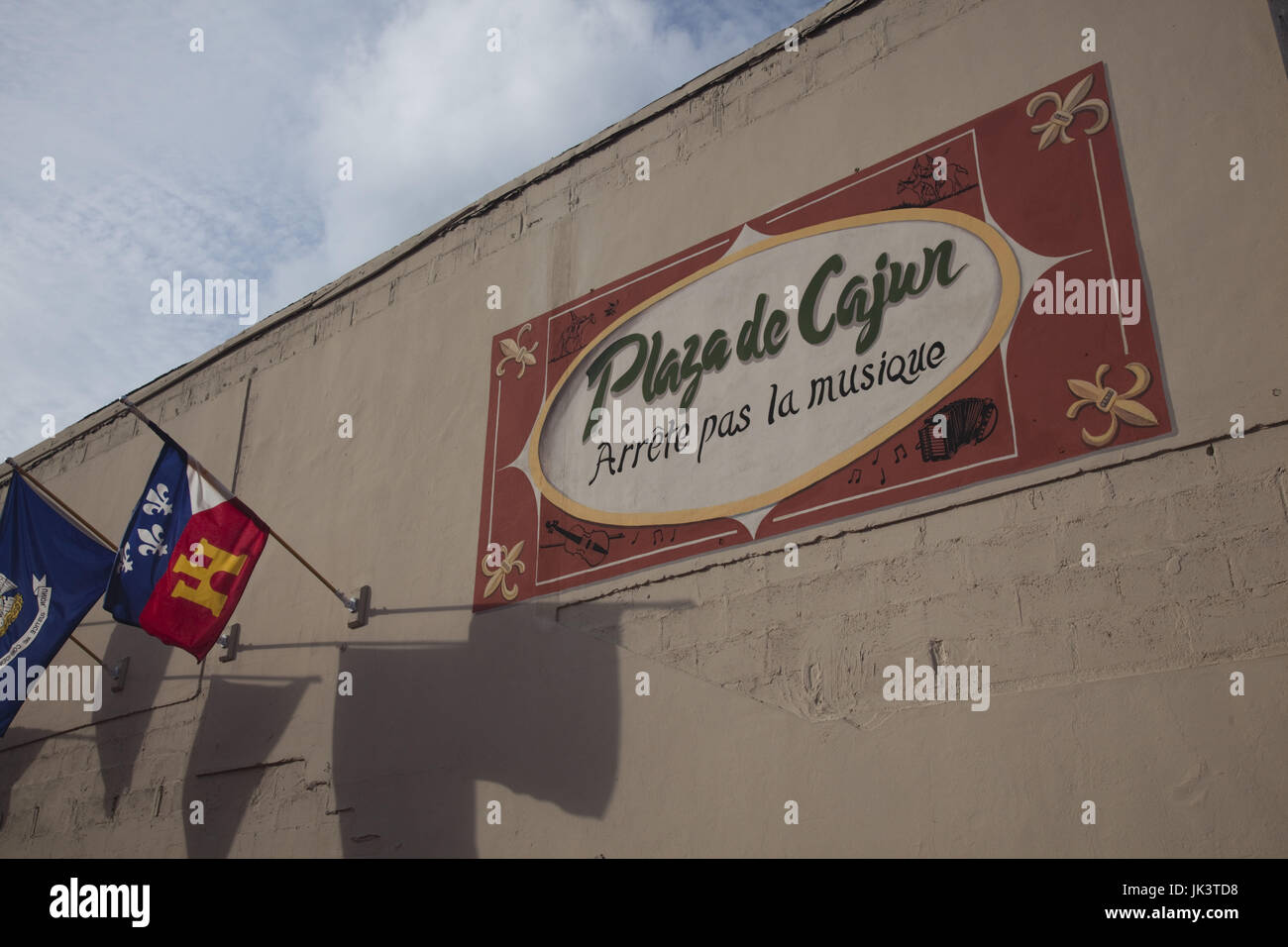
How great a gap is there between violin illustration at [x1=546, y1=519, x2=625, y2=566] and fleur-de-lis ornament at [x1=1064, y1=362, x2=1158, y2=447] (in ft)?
8.92

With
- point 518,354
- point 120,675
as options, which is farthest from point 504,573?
point 120,675

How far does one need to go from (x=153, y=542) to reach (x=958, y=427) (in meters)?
5.08

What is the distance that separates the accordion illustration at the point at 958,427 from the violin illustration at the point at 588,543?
1955 mm

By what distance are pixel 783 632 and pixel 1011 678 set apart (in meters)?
1.25

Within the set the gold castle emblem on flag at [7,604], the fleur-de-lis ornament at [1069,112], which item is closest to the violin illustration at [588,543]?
the fleur-de-lis ornament at [1069,112]

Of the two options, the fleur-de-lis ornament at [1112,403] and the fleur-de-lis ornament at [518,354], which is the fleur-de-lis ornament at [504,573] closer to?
the fleur-de-lis ornament at [518,354]

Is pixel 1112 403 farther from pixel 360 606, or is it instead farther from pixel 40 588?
pixel 40 588

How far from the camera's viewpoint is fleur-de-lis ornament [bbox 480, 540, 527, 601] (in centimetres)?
734

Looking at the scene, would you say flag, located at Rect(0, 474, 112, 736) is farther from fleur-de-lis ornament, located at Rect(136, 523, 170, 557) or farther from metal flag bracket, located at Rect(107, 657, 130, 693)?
metal flag bracket, located at Rect(107, 657, 130, 693)

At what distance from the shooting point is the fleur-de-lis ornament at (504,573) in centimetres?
734

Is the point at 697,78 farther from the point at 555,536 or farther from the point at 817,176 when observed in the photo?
the point at 555,536

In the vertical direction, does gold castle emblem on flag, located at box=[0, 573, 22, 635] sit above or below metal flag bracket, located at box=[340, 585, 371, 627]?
above

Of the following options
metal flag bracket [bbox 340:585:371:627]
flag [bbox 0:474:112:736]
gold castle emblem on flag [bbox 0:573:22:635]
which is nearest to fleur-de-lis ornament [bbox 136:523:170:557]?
flag [bbox 0:474:112:736]
